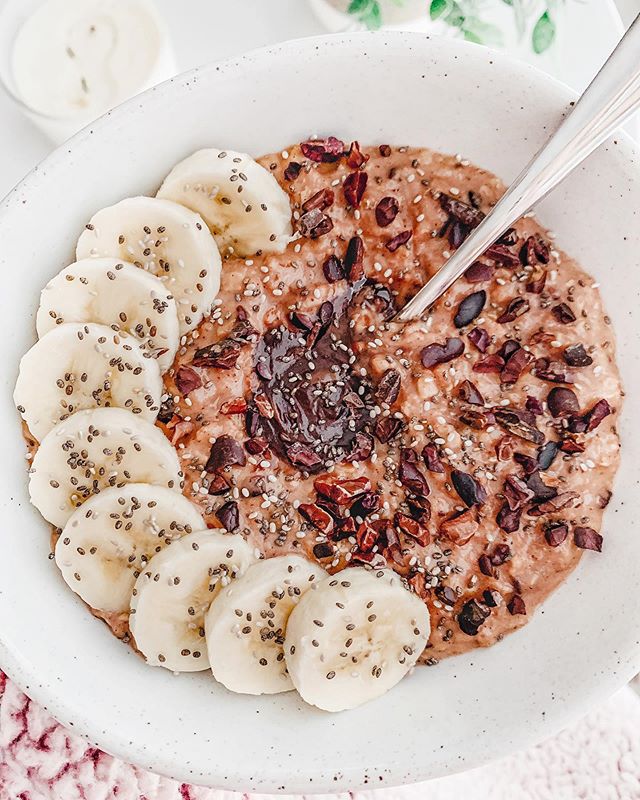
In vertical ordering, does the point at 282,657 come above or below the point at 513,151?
below

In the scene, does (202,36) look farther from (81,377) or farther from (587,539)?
(587,539)

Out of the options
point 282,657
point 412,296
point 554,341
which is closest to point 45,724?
point 282,657

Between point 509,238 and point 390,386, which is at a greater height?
point 509,238

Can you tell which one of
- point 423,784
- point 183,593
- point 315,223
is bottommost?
point 423,784

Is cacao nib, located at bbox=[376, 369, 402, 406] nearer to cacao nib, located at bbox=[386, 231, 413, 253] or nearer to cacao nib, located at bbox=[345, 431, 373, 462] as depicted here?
cacao nib, located at bbox=[345, 431, 373, 462]

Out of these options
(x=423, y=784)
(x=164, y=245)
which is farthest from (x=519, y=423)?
(x=423, y=784)

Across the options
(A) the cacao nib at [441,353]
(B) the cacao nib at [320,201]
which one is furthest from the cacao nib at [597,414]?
(B) the cacao nib at [320,201]

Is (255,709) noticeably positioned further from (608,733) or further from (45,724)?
(608,733)
